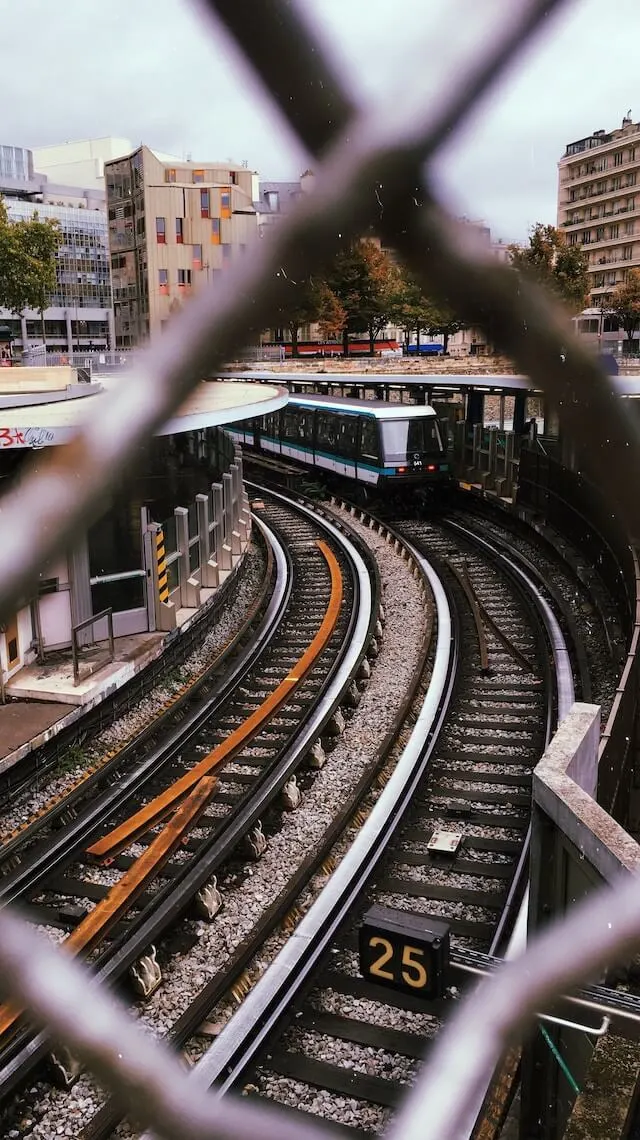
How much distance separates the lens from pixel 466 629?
11.5 m

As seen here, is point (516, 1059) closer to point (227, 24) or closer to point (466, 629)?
point (227, 24)

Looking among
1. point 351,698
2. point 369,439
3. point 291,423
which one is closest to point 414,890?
point 351,698

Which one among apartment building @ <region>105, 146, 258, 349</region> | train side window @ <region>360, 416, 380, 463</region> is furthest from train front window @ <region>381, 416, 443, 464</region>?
apartment building @ <region>105, 146, 258, 349</region>

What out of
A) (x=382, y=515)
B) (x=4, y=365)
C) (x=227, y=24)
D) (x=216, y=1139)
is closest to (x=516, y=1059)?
(x=216, y=1139)

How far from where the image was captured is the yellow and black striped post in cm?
988

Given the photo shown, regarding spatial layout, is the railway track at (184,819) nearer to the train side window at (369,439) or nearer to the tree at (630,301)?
the tree at (630,301)

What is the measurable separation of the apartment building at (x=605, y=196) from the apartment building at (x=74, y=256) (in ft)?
1.88

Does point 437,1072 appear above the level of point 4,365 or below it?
below

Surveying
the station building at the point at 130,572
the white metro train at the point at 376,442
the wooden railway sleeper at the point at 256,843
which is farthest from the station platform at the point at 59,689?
the white metro train at the point at 376,442

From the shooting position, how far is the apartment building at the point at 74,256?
1.04 metres

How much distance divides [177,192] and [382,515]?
18.8 m

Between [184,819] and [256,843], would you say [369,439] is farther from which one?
[256,843]

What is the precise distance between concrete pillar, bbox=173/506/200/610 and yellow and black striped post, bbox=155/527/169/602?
0.58m

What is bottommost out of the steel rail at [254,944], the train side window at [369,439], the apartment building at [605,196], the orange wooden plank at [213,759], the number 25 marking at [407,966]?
the steel rail at [254,944]
